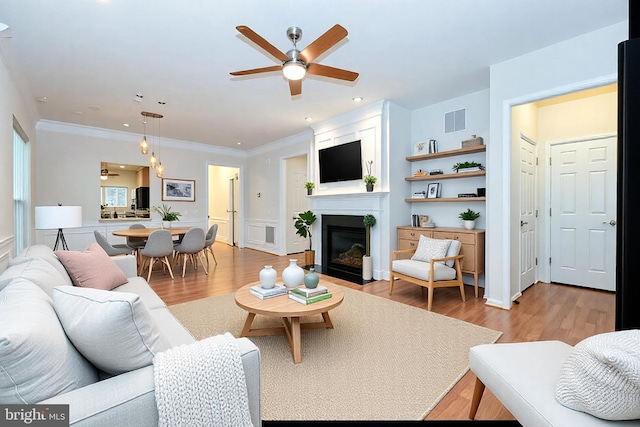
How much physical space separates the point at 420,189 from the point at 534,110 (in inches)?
72.2

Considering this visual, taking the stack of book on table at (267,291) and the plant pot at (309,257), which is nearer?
the stack of book on table at (267,291)

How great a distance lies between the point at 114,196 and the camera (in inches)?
247

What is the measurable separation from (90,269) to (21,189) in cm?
316

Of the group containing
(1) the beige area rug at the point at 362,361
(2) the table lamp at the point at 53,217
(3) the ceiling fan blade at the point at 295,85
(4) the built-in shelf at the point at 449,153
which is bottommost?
(1) the beige area rug at the point at 362,361

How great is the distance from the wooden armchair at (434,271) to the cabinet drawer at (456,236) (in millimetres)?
208

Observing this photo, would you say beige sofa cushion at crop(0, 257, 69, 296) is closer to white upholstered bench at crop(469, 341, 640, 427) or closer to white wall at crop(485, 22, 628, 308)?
white upholstered bench at crop(469, 341, 640, 427)

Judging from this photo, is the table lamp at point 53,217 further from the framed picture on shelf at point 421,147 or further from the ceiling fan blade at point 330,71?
the framed picture on shelf at point 421,147

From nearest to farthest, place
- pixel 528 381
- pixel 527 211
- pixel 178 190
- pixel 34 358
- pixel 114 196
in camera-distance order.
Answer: pixel 34 358 → pixel 528 381 → pixel 527 211 → pixel 114 196 → pixel 178 190

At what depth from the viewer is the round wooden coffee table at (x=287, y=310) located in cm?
212

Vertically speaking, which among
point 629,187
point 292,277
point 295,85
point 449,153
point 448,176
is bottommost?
point 292,277

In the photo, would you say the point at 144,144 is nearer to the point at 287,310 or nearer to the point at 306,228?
the point at 306,228

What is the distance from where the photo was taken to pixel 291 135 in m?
6.34

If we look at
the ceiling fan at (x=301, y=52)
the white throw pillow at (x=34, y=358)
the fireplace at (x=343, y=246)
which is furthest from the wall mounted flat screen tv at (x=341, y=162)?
the white throw pillow at (x=34, y=358)

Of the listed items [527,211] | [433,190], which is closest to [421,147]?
[433,190]
